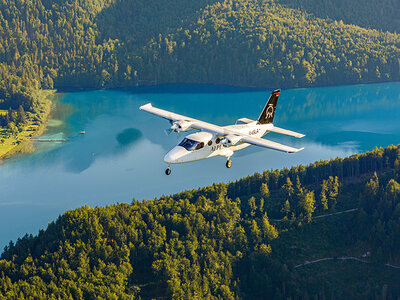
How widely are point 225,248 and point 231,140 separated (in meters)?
40.3

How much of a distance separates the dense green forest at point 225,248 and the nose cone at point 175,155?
104 feet

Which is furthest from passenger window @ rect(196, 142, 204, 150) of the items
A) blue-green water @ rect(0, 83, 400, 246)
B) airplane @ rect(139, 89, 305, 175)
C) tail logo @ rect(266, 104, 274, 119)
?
blue-green water @ rect(0, 83, 400, 246)

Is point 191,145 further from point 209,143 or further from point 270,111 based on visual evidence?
point 270,111

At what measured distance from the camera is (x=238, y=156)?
6225 inches

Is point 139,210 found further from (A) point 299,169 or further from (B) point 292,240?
(A) point 299,169

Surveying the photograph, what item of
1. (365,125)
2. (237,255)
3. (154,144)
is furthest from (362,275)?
(365,125)

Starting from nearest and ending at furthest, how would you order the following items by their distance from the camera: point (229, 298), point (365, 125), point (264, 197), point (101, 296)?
point (101, 296) < point (229, 298) < point (264, 197) < point (365, 125)

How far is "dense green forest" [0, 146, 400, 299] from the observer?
302 feet

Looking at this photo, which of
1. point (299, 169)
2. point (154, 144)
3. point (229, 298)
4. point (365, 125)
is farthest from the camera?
point (365, 125)

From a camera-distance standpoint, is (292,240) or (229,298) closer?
→ (229,298)

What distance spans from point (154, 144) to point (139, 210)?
66.3 meters

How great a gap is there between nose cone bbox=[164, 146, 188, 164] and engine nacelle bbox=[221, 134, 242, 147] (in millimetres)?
5410

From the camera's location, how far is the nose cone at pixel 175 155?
6688 cm

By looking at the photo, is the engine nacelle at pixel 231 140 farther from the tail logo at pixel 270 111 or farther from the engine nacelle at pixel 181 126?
the tail logo at pixel 270 111
